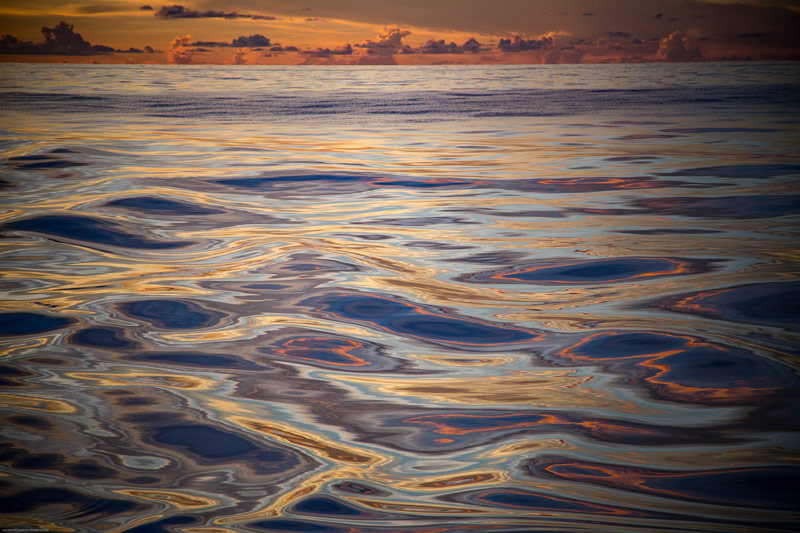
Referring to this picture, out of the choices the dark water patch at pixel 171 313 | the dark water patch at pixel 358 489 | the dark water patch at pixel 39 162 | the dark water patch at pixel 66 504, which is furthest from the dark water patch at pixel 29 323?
the dark water patch at pixel 39 162

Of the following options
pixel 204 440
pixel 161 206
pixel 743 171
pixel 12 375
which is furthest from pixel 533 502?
pixel 743 171

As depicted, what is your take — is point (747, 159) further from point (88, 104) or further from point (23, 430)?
point (88, 104)

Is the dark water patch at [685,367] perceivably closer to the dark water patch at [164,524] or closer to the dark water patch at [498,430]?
the dark water patch at [498,430]

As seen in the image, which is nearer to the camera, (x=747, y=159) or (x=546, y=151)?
(x=747, y=159)

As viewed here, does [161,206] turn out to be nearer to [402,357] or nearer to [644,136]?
[402,357]

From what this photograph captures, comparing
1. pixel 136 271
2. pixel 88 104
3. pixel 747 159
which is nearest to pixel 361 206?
pixel 136 271

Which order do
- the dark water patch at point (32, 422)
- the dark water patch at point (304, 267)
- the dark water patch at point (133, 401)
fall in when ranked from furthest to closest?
1. the dark water patch at point (304, 267)
2. the dark water patch at point (133, 401)
3. the dark water patch at point (32, 422)
